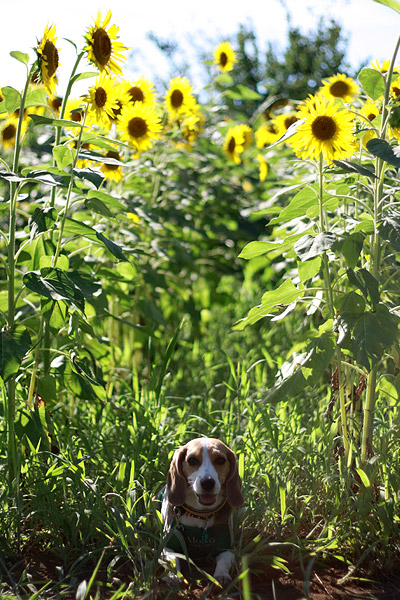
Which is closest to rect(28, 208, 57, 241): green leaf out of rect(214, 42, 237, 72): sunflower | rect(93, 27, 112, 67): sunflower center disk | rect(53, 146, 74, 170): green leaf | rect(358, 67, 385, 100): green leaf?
rect(53, 146, 74, 170): green leaf

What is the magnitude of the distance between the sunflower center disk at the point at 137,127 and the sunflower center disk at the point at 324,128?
4.15 feet

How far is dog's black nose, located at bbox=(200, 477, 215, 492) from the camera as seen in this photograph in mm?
1797

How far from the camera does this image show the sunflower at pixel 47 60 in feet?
6.85

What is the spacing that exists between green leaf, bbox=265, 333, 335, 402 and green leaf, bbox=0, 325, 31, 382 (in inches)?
31.1

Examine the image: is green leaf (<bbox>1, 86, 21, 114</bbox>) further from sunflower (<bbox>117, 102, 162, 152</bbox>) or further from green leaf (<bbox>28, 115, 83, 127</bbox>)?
sunflower (<bbox>117, 102, 162, 152</bbox>)

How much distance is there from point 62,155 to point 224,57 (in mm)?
2782

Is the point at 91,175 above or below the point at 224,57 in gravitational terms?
below

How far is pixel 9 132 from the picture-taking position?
142 inches

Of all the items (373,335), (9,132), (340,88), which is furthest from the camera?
(9,132)

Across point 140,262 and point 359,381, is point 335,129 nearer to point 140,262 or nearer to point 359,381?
point 359,381

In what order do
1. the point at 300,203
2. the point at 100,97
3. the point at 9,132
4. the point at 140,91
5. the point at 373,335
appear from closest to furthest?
the point at 373,335 < the point at 300,203 < the point at 100,97 < the point at 140,91 < the point at 9,132

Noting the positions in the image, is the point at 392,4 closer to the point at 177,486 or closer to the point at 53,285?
the point at 53,285

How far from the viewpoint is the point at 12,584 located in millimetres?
1790

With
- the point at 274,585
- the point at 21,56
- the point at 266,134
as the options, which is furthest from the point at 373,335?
the point at 266,134
